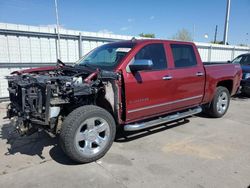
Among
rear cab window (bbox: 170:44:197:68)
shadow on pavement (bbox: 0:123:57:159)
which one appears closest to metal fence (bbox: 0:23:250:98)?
shadow on pavement (bbox: 0:123:57:159)

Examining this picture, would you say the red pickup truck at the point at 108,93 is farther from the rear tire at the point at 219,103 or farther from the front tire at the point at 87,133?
the rear tire at the point at 219,103

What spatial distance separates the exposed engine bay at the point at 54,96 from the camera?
135 inches

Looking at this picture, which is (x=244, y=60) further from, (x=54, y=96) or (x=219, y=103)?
(x=54, y=96)

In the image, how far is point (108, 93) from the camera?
389 centimetres

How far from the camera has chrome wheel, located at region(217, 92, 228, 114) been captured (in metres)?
6.21

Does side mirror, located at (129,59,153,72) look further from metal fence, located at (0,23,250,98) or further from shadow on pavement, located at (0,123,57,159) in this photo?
metal fence, located at (0,23,250,98)

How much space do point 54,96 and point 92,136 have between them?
87cm

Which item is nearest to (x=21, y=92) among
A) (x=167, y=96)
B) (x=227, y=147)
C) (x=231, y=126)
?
(x=167, y=96)

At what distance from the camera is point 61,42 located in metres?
8.77

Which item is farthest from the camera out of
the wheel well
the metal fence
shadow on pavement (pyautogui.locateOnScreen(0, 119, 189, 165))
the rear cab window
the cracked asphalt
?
the metal fence

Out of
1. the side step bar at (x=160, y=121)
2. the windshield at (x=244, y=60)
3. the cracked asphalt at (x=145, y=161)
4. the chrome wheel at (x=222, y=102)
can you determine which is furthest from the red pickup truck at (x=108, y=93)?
the windshield at (x=244, y=60)

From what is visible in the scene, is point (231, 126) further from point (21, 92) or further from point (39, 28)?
point (39, 28)

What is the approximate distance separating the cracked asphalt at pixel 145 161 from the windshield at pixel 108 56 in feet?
5.05

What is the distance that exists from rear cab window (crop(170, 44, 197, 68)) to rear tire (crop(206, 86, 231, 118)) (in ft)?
4.24
